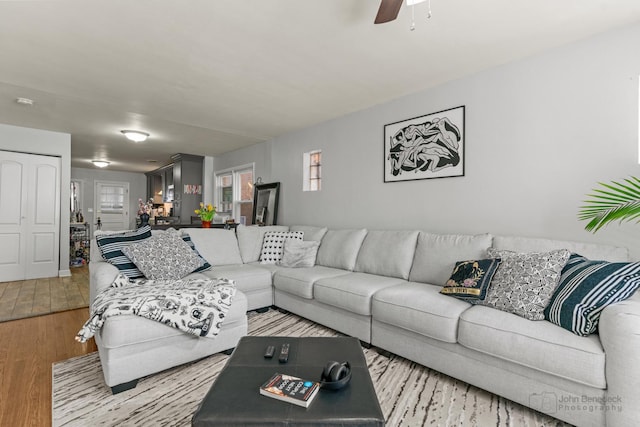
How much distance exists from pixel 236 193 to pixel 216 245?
2838 millimetres

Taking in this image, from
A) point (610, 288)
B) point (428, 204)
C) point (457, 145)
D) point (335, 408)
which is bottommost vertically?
point (335, 408)

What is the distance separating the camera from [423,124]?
330 centimetres

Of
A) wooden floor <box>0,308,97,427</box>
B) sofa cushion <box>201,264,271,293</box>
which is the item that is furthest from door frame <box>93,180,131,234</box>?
sofa cushion <box>201,264,271,293</box>

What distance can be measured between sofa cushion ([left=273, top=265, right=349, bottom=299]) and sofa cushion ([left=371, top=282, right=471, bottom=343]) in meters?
0.73

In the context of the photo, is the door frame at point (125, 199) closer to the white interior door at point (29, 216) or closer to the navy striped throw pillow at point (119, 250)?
the white interior door at point (29, 216)

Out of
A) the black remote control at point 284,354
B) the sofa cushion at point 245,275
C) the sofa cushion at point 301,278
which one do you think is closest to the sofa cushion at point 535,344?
the black remote control at point 284,354

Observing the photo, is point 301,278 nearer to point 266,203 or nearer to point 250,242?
point 250,242

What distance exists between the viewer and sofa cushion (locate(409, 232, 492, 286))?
2.55m

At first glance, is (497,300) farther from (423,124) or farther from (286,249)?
(286,249)

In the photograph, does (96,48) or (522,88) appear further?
(522,88)

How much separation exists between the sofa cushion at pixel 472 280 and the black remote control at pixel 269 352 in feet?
4.41

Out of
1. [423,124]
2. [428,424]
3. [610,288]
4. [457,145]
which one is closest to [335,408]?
[428,424]

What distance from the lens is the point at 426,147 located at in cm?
327

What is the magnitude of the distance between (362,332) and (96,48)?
3062 millimetres
